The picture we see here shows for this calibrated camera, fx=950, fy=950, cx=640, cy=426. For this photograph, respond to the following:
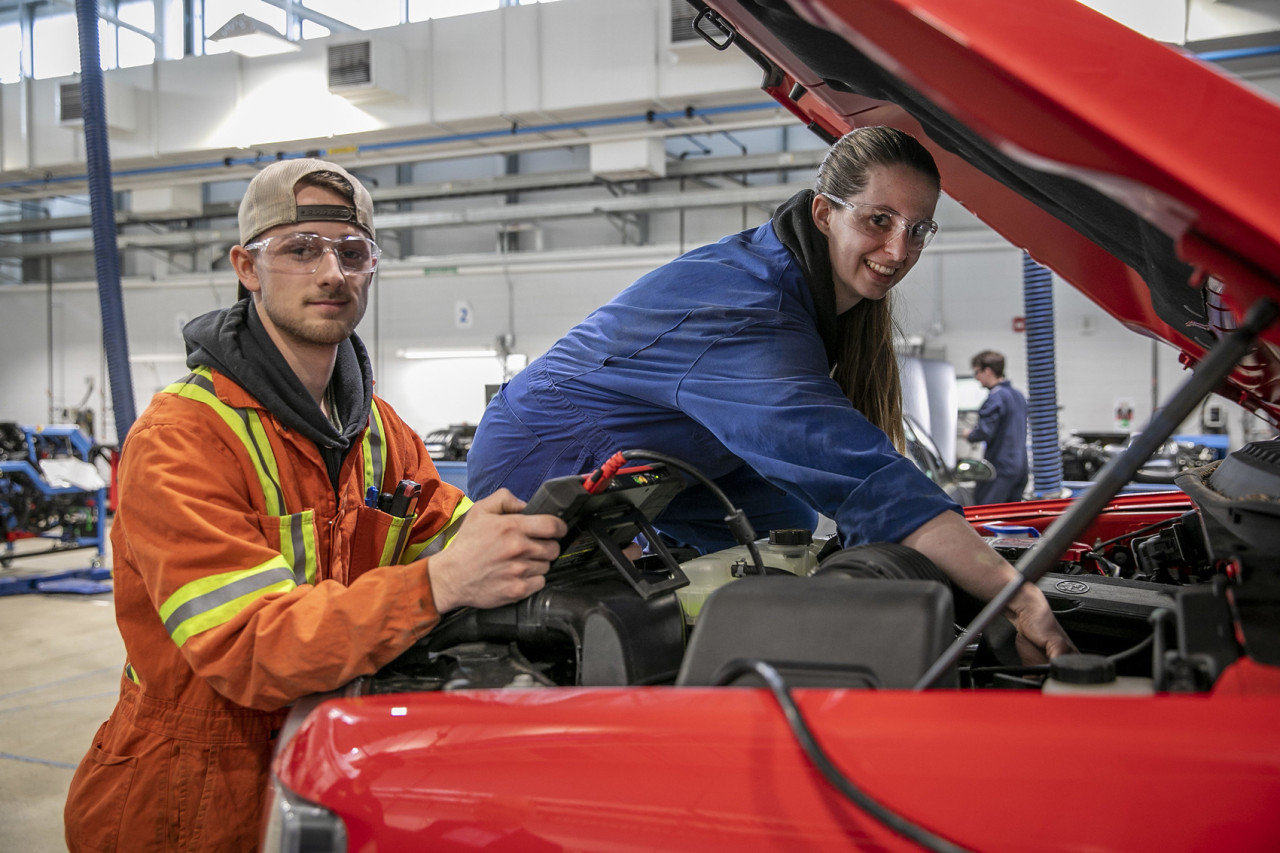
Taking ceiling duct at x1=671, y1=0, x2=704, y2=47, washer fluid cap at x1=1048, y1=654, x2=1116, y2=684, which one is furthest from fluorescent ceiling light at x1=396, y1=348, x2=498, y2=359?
washer fluid cap at x1=1048, y1=654, x2=1116, y2=684

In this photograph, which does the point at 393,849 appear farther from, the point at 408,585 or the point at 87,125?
the point at 87,125

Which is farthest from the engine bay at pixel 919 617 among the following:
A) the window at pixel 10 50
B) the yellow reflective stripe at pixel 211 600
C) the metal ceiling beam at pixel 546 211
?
the window at pixel 10 50

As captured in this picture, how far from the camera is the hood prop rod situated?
2.31 ft

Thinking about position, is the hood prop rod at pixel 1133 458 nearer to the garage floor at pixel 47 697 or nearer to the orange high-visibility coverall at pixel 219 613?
the orange high-visibility coverall at pixel 219 613

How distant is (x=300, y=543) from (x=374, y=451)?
297 mm

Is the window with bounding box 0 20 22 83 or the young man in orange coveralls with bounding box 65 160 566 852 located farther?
the window with bounding box 0 20 22 83

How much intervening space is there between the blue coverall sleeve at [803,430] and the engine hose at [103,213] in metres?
2.46

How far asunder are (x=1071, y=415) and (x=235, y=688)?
10.1 meters

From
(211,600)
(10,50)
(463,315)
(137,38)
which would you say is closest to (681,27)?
(463,315)

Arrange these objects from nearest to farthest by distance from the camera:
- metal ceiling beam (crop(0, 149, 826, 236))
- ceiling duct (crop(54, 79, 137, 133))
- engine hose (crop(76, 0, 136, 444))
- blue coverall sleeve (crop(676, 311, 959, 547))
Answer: blue coverall sleeve (crop(676, 311, 959, 547)) < engine hose (crop(76, 0, 136, 444)) < ceiling duct (crop(54, 79, 137, 133)) < metal ceiling beam (crop(0, 149, 826, 236))

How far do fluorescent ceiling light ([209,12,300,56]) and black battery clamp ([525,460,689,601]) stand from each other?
664 centimetres

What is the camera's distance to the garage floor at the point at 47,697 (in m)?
2.90

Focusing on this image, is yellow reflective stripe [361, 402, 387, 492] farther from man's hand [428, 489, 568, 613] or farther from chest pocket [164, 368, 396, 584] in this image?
man's hand [428, 489, 568, 613]

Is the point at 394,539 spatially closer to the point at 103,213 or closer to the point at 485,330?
the point at 103,213
